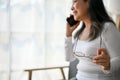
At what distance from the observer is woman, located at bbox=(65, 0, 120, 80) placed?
1.36 m

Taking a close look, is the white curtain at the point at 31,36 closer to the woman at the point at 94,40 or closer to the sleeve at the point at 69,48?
the sleeve at the point at 69,48

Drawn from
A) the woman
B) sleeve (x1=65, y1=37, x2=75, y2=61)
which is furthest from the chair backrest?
the woman

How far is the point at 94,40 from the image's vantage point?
142 cm

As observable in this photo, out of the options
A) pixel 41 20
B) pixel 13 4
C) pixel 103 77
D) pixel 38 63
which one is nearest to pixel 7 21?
pixel 13 4

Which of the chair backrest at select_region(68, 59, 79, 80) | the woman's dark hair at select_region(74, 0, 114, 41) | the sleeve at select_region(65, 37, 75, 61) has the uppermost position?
the woman's dark hair at select_region(74, 0, 114, 41)

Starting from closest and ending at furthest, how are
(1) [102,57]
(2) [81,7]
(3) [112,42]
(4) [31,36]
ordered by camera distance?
(1) [102,57] < (3) [112,42] < (2) [81,7] < (4) [31,36]

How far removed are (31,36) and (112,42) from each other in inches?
52.7

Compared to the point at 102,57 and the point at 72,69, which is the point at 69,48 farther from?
the point at 102,57

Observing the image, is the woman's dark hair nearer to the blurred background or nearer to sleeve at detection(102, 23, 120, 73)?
sleeve at detection(102, 23, 120, 73)

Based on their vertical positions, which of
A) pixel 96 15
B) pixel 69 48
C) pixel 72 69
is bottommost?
pixel 72 69

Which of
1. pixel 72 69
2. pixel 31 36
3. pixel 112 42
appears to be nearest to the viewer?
Result: pixel 112 42

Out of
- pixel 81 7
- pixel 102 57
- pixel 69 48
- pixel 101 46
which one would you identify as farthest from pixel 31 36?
pixel 102 57

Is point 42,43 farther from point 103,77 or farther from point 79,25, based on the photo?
point 103,77

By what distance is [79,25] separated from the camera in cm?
177
